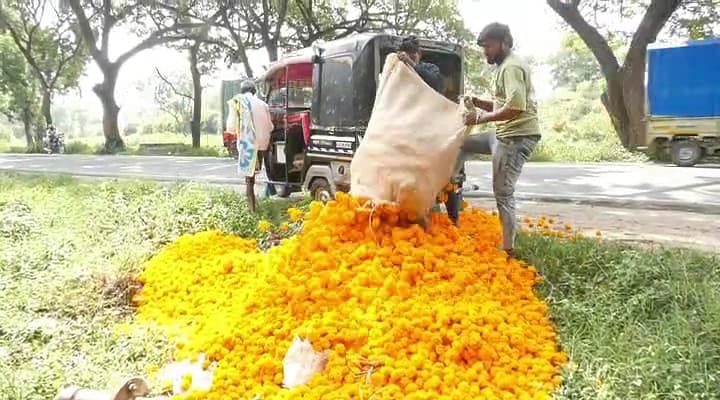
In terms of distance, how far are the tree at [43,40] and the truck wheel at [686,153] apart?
23.3 metres

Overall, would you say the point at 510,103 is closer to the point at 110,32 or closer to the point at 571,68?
the point at 110,32

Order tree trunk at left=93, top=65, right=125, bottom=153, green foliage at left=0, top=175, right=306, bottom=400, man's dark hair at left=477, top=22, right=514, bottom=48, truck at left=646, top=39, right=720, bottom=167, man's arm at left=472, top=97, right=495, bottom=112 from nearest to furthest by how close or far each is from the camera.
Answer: green foliage at left=0, top=175, right=306, bottom=400 < man's dark hair at left=477, top=22, right=514, bottom=48 < man's arm at left=472, top=97, right=495, bottom=112 < truck at left=646, top=39, right=720, bottom=167 < tree trunk at left=93, top=65, right=125, bottom=153

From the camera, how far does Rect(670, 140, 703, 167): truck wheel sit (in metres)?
13.9

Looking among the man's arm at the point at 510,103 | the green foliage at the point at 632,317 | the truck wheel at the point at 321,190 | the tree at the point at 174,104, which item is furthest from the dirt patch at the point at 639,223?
the tree at the point at 174,104

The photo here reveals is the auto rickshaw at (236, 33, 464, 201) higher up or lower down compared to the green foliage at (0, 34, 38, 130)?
lower down

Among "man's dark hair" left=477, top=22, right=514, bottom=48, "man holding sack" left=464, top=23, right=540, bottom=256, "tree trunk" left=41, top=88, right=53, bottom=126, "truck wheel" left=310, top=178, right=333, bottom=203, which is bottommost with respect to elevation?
"truck wheel" left=310, top=178, right=333, bottom=203

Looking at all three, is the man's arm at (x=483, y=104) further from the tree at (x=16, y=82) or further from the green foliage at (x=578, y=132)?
the tree at (x=16, y=82)

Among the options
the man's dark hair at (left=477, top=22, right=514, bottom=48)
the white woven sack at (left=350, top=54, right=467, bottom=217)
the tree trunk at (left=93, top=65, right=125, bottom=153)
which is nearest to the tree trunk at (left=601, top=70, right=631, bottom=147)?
the man's dark hair at (left=477, top=22, right=514, bottom=48)

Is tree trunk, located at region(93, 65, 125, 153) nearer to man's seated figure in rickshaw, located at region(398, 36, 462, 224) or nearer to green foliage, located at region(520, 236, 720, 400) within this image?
man's seated figure in rickshaw, located at region(398, 36, 462, 224)

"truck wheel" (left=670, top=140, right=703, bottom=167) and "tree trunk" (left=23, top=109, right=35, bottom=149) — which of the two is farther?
"tree trunk" (left=23, top=109, right=35, bottom=149)

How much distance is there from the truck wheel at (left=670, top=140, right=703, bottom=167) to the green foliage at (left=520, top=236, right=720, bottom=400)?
406 inches

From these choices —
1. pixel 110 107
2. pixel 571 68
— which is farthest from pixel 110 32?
pixel 571 68

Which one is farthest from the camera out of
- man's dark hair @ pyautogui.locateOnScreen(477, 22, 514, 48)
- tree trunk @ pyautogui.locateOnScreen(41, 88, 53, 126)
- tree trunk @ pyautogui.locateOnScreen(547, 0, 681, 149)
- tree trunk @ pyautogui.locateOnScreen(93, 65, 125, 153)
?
tree trunk @ pyautogui.locateOnScreen(41, 88, 53, 126)

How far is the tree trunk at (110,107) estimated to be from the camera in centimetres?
2488
